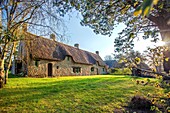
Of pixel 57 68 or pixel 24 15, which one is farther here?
pixel 57 68

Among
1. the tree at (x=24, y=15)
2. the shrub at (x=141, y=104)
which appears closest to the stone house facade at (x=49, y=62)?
the tree at (x=24, y=15)

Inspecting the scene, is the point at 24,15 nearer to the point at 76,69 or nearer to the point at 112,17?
the point at 112,17

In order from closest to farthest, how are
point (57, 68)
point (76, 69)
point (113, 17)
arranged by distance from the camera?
point (113, 17) < point (57, 68) < point (76, 69)

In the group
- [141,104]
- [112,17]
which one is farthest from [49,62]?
[112,17]

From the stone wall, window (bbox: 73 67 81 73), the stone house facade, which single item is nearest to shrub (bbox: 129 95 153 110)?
the stone house facade

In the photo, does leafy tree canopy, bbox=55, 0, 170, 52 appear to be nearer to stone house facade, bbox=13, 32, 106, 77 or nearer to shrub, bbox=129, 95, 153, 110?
shrub, bbox=129, 95, 153, 110

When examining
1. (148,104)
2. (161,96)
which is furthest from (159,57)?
(148,104)

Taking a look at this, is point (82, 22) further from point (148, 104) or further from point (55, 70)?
point (55, 70)

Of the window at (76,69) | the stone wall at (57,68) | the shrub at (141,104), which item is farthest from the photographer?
the window at (76,69)

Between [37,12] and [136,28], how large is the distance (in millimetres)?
6437

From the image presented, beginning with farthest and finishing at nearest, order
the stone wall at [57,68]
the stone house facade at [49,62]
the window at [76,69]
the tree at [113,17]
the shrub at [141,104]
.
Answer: the window at [76,69] → the stone wall at [57,68] → the stone house facade at [49,62] → the shrub at [141,104] → the tree at [113,17]

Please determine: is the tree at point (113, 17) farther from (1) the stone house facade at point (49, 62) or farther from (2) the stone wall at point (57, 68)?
(2) the stone wall at point (57, 68)

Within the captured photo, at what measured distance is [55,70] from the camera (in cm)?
2559

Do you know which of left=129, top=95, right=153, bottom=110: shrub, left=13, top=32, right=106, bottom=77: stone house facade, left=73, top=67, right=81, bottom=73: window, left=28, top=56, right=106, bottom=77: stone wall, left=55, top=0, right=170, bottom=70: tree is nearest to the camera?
left=55, top=0, right=170, bottom=70: tree
